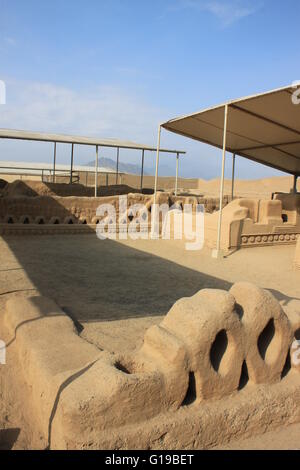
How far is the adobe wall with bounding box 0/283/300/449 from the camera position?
8.00ft

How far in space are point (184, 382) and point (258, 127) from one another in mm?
9671

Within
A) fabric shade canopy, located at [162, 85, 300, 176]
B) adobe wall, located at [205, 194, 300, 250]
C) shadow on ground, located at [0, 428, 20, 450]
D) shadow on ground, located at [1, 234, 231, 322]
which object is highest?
fabric shade canopy, located at [162, 85, 300, 176]

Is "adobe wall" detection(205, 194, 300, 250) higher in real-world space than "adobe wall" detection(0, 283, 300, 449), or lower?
higher

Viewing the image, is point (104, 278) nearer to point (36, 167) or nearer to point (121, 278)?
point (121, 278)

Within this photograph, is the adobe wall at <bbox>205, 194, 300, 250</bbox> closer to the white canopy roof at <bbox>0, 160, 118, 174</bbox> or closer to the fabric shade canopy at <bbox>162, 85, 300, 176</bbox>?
the fabric shade canopy at <bbox>162, 85, 300, 176</bbox>

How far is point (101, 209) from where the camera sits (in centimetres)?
1318

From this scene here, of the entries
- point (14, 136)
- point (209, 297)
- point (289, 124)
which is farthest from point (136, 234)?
point (209, 297)

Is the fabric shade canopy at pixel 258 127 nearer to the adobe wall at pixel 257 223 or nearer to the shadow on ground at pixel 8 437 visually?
the adobe wall at pixel 257 223

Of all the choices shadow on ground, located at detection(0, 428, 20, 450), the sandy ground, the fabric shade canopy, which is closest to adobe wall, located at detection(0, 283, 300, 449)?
shadow on ground, located at detection(0, 428, 20, 450)

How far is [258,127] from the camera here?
11039mm

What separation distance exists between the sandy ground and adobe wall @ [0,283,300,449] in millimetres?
255

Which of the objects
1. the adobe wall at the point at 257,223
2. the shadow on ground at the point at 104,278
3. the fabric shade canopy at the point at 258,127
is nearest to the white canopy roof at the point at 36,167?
the fabric shade canopy at the point at 258,127

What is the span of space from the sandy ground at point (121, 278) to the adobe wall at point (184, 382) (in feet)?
0.84
